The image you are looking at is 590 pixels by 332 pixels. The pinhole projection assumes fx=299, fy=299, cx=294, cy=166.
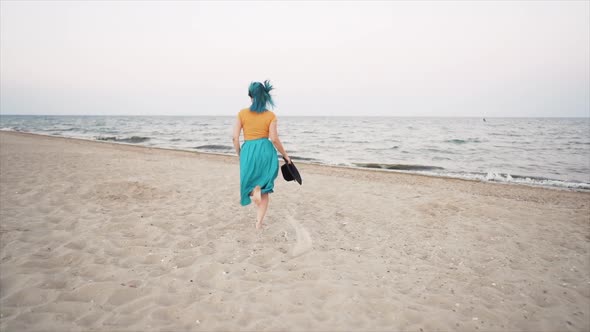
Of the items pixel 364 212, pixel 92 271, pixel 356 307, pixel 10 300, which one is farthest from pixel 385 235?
pixel 10 300

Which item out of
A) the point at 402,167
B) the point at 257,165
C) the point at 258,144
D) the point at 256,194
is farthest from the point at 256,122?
the point at 402,167

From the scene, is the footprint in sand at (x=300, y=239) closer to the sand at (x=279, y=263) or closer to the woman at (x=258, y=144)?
the sand at (x=279, y=263)

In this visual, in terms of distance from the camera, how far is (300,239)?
4.31 meters

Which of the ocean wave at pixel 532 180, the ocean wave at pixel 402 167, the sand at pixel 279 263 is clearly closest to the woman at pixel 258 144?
the sand at pixel 279 263

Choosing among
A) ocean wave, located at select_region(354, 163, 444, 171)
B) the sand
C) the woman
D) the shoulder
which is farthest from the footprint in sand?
ocean wave, located at select_region(354, 163, 444, 171)

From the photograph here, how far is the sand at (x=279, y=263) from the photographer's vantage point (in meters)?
2.52

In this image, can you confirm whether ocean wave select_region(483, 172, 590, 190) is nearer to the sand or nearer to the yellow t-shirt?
the sand

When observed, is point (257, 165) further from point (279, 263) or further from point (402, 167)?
point (402, 167)

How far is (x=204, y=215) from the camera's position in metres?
5.14

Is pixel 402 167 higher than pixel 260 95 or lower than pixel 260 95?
lower

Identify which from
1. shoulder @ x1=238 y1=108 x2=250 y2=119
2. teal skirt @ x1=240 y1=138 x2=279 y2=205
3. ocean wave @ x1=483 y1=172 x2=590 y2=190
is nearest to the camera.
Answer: shoulder @ x1=238 y1=108 x2=250 y2=119

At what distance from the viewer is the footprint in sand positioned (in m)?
3.86

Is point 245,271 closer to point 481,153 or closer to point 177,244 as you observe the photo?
point 177,244

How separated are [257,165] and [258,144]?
0.96 feet
